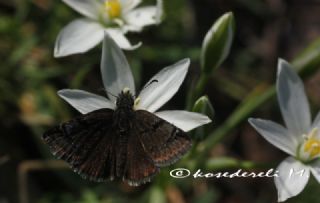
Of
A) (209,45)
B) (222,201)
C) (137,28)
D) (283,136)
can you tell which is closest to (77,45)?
(137,28)

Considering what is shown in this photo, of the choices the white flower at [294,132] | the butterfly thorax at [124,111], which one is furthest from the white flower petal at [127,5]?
the white flower at [294,132]

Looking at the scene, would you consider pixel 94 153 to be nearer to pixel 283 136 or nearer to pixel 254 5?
pixel 283 136

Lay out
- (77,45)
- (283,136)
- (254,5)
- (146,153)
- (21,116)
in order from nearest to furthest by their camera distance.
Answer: (146,153)
(283,136)
(77,45)
(21,116)
(254,5)

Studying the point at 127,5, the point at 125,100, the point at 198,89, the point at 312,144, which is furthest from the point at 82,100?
the point at 312,144

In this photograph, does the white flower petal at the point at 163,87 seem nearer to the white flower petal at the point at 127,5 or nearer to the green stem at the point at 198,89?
the green stem at the point at 198,89

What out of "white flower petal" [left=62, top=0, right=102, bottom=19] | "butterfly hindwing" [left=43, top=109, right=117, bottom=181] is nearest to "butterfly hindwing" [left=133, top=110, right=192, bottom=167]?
"butterfly hindwing" [left=43, top=109, right=117, bottom=181]

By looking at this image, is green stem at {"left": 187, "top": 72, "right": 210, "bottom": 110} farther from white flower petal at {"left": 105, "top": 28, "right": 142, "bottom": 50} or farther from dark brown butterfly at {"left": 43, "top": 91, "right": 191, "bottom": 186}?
dark brown butterfly at {"left": 43, "top": 91, "right": 191, "bottom": 186}
